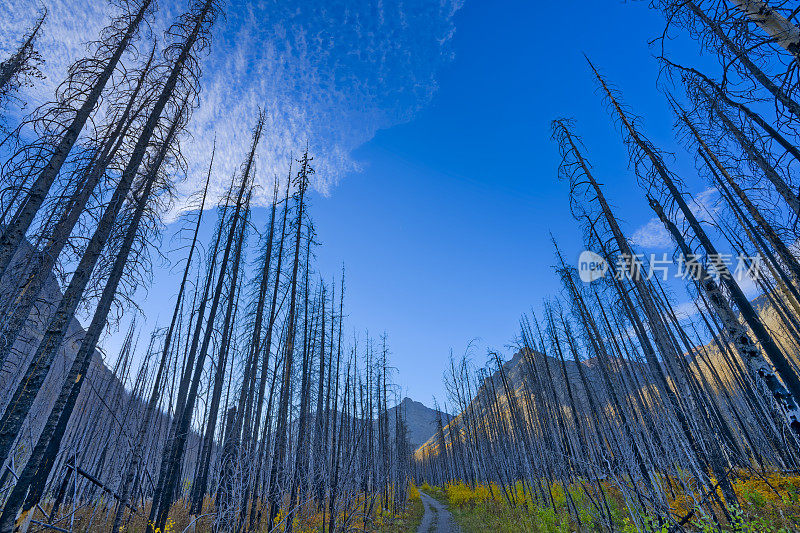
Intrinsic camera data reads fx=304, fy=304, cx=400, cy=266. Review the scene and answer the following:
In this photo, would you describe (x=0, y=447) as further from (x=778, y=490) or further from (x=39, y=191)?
(x=778, y=490)

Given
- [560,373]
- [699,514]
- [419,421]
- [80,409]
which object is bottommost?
[699,514]

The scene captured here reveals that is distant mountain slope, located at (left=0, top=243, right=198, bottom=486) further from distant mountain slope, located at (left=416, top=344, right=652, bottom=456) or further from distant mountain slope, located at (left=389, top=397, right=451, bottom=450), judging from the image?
distant mountain slope, located at (left=389, top=397, right=451, bottom=450)

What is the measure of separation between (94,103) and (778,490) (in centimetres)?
2081

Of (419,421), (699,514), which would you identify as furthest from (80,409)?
(419,421)

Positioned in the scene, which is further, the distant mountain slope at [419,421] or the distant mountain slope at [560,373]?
the distant mountain slope at [419,421]

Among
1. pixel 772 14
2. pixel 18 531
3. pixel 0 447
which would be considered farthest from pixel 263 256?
pixel 772 14

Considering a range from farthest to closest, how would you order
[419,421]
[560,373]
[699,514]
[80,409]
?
[419,421] < [80,409] < [560,373] < [699,514]

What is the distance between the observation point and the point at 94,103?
6.65 metres

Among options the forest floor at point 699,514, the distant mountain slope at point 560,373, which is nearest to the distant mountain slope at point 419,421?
the distant mountain slope at point 560,373

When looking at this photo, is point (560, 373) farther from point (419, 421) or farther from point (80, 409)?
point (419, 421)

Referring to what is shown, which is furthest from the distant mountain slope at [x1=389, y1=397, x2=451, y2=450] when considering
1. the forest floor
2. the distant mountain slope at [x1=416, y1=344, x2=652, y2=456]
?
the forest floor

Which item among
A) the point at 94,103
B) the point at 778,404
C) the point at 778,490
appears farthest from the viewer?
the point at 778,490

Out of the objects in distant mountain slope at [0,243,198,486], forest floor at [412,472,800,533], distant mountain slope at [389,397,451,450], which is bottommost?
forest floor at [412,472,800,533]

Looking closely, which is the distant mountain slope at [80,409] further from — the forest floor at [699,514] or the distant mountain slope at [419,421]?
the distant mountain slope at [419,421]
